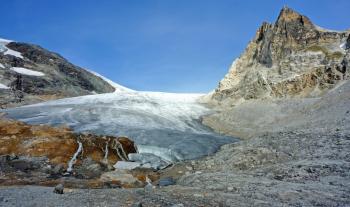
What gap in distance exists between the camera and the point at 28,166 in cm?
2344

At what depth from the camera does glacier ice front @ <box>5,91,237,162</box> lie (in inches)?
1208

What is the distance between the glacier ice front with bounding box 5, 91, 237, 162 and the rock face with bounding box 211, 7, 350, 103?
248 inches

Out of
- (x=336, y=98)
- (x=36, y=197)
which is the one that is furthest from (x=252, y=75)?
(x=36, y=197)

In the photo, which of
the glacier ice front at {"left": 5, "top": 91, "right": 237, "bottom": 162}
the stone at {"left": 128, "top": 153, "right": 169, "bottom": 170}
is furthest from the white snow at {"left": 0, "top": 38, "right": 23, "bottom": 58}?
the stone at {"left": 128, "top": 153, "right": 169, "bottom": 170}

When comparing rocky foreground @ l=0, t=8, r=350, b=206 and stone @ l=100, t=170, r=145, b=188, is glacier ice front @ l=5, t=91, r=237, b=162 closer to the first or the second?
rocky foreground @ l=0, t=8, r=350, b=206

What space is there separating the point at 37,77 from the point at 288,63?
213 ft

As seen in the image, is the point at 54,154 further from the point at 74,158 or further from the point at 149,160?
the point at 149,160

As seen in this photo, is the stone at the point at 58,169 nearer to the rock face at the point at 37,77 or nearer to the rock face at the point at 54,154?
the rock face at the point at 54,154

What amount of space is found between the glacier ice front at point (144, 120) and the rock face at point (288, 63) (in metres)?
6.31

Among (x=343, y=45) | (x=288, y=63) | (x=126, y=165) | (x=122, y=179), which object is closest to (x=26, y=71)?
(x=288, y=63)

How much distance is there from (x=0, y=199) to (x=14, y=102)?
2522 inches

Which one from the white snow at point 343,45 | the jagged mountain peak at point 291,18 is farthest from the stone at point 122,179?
the jagged mountain peak at point 291,18

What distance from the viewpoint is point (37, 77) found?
100m

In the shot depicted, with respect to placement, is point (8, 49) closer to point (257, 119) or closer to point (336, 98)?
point (257, 119)
